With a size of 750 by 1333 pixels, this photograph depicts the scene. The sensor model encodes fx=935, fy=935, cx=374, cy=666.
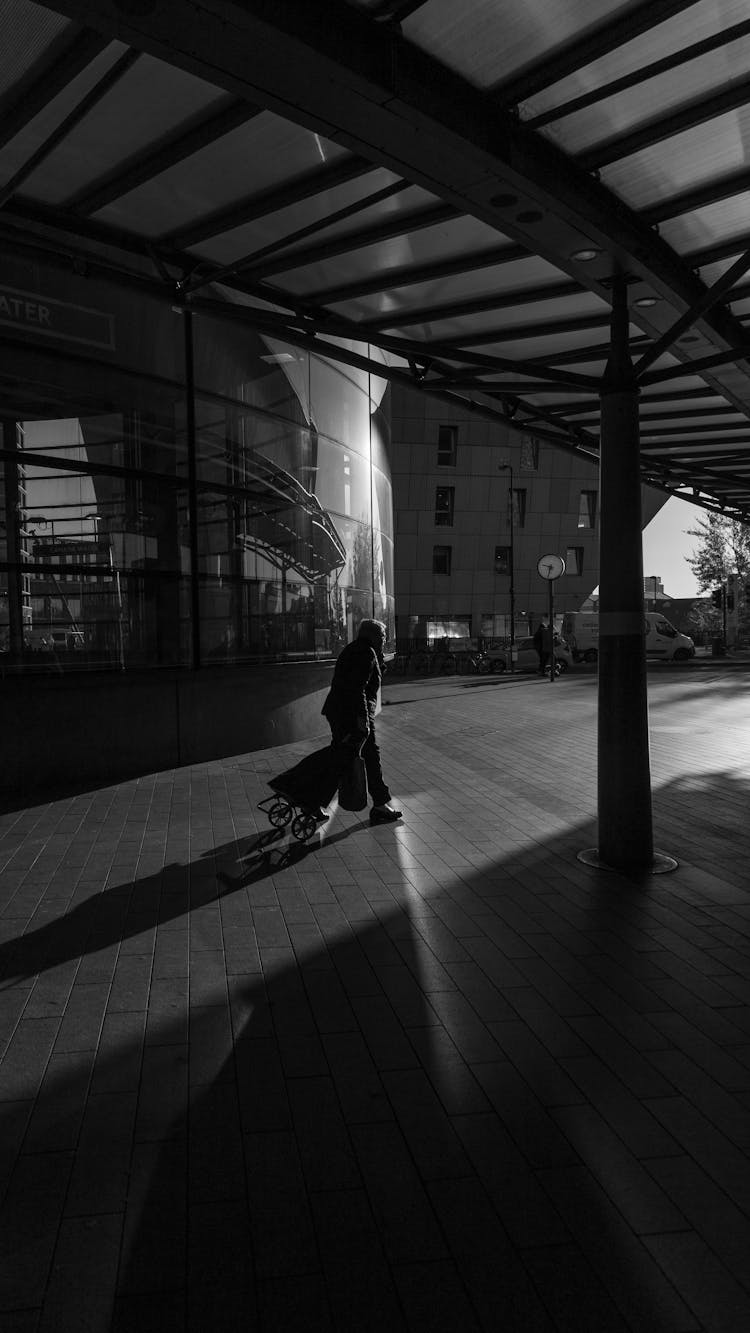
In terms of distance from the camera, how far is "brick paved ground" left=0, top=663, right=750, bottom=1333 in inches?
99.3

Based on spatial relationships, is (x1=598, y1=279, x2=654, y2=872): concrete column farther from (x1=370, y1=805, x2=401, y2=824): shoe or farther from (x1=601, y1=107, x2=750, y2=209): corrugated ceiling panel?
(x1=370, y1=805, x2=401, y2=824): shoe

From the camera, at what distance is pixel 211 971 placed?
4742 mm

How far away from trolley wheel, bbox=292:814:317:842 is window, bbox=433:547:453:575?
41.7 metres

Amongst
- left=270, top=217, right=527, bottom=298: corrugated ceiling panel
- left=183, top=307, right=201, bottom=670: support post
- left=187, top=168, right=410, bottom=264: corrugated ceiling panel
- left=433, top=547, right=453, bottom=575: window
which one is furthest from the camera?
left=433, top=547, right=453, bottom=575: window

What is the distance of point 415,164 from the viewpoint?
418cm

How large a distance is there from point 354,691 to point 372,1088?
4144mm

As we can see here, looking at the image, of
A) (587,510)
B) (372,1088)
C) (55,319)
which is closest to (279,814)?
(372,1088)

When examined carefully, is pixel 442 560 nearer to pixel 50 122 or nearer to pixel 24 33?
pixel 50 122

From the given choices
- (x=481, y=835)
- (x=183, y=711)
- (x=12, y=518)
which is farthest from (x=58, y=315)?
(x=481, y=835)

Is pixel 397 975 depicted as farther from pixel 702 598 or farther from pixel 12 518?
pixel 702 598

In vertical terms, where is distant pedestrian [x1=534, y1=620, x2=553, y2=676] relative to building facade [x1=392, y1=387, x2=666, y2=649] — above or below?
below

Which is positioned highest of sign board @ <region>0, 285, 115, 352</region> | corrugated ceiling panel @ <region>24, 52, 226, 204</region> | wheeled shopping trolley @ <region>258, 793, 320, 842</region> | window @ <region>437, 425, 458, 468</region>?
window @ <region>437, 425, 458, 468</region>

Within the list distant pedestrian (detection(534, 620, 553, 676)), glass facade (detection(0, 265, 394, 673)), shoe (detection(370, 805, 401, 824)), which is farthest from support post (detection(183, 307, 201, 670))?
distant pedestrian (detection(534, 620, 553, 676))

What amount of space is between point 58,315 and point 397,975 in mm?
8350
